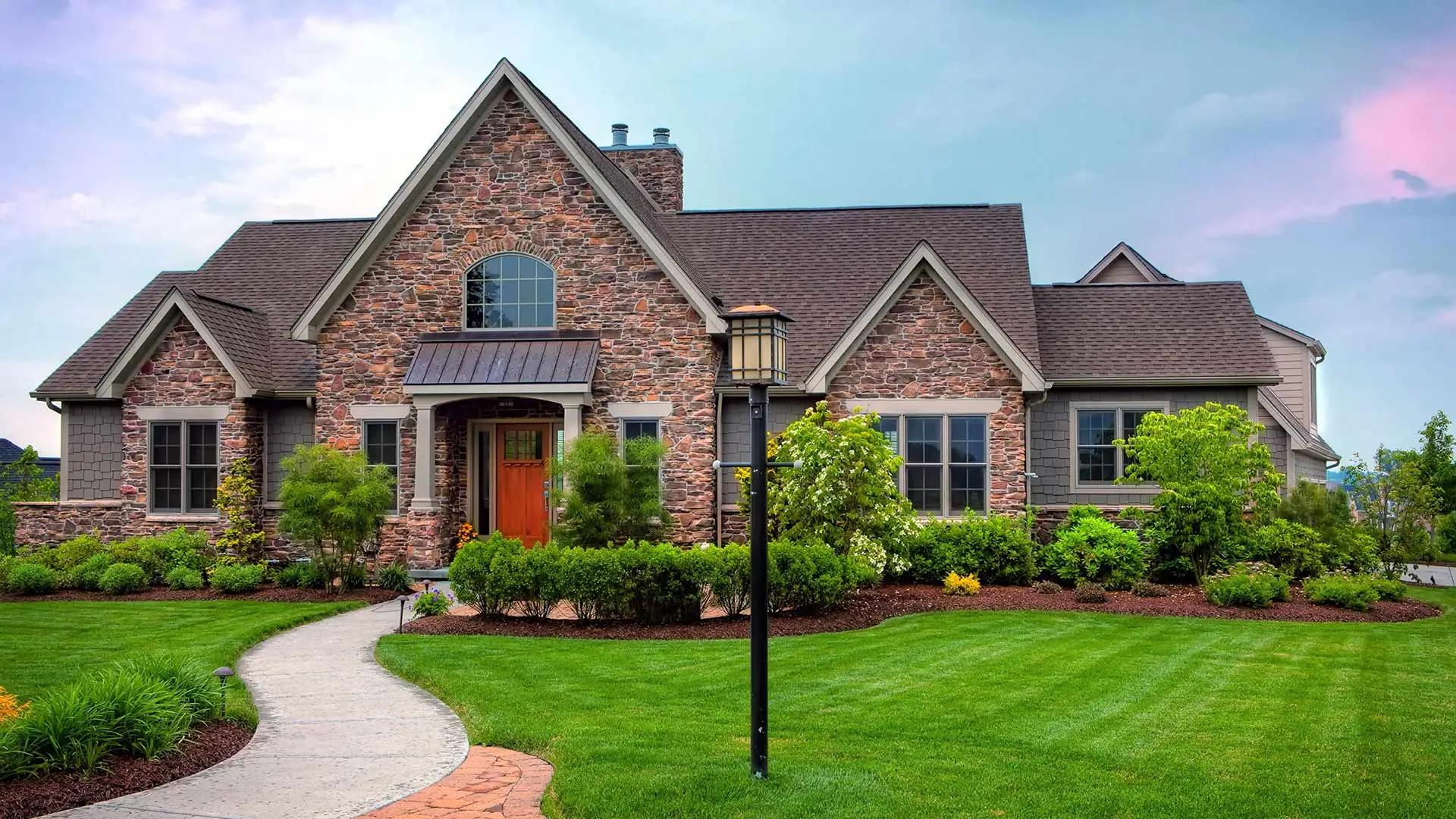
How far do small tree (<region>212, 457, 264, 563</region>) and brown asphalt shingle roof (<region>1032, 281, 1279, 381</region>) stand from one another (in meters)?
14.6

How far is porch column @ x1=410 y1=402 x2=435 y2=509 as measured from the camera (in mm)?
20094

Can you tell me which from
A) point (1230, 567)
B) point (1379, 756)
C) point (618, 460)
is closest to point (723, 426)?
point (618, 460)

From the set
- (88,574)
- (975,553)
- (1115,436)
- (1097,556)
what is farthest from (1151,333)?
(88,574)

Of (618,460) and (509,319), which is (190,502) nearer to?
(509,319)

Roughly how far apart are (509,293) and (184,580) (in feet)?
23.6

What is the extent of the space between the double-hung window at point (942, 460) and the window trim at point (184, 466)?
1216cm

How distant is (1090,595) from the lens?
56.0 ft

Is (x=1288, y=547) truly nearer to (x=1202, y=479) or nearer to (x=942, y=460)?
(x=1202, y=479)

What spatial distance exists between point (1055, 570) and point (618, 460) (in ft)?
24.1

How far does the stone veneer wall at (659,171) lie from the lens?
27375 mm

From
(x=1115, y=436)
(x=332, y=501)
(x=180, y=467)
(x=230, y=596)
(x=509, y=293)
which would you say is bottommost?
(x=230, y=596)

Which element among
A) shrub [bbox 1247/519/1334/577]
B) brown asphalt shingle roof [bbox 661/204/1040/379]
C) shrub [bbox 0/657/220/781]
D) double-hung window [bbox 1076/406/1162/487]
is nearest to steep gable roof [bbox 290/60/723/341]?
brown asphalt shingle roof [bbox 661/204/1040/379]

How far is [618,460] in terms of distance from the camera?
1764cm

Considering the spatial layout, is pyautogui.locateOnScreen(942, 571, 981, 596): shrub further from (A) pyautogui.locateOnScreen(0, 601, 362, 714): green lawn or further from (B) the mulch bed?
(A) pyautogui.locateOnScreen(0, 601, 362, 714): green lawn
